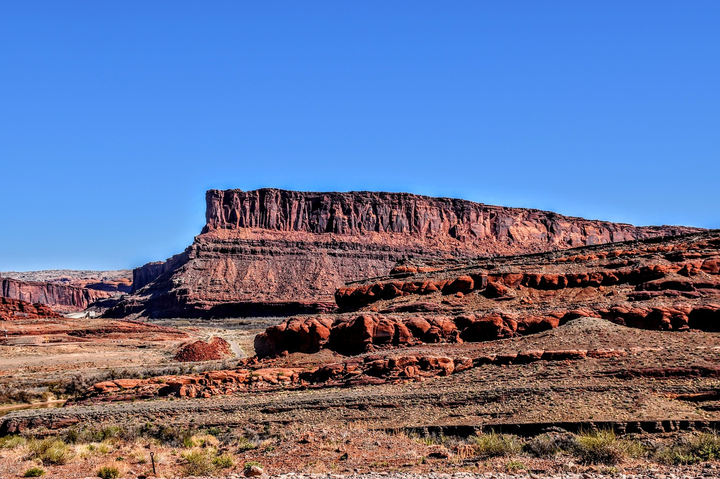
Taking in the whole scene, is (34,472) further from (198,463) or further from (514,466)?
(514,466)

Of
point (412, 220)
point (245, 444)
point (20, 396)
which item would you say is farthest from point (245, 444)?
point (412, 220)

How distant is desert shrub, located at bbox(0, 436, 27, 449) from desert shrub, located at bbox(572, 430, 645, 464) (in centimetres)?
1578

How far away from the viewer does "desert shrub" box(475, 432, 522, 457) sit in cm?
1770

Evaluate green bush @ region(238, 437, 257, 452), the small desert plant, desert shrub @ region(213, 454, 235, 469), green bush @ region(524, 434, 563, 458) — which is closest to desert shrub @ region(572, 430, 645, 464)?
green bush @ region(524, 434, 563, 458)

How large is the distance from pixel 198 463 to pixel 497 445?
7.37 m

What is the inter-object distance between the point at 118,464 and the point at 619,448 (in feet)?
40.2

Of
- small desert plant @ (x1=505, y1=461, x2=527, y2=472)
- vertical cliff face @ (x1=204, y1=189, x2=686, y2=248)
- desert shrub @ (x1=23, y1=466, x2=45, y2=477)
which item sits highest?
vertical cliff face @ (x1=204, y1=189, x2=686, y2=248)

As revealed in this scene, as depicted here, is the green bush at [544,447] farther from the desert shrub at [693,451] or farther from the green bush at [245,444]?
the green bush at [245,444]

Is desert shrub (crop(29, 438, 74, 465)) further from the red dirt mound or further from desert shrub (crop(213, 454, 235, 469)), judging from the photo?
the red dirt mound

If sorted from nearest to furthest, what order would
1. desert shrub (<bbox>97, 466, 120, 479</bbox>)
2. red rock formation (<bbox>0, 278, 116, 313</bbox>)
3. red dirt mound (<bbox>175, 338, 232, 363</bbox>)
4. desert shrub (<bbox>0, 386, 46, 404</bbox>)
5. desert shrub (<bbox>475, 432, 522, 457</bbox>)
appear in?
desert shrub (<bbox>97, 466, 120, 479</bbox>)
desert shrub (<bbox>475, 432, 522, 457</bbox>)
desert shrub (<bbox>0, 386, 46, 404</bbox>)
red dirt mound (<bbox>175, 338, 232, 363</bbox>)
red rock formation (<bbox>0, 278, 116, 313</bbox>)

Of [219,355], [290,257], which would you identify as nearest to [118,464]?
[219,355]

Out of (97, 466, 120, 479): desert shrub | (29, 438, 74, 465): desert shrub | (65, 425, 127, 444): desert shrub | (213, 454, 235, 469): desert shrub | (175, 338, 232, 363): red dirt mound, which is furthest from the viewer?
Answer: (175, 338, 232, 363): red dirt mound

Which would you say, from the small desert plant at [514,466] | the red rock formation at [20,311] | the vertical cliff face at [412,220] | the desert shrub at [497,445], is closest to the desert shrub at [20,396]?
the desert shrub at [497,445]

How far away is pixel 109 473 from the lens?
17.5 metres
